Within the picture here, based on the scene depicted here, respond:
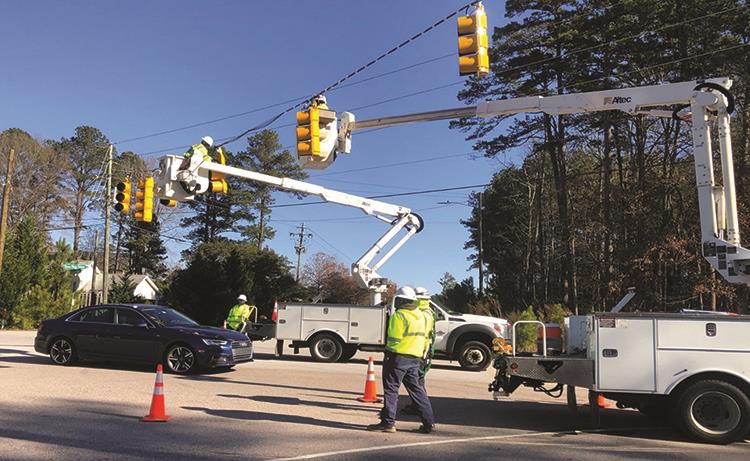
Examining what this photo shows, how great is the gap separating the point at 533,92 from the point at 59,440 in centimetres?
2719

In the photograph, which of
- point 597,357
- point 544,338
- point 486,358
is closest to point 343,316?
point 486,358

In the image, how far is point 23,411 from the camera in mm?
8188

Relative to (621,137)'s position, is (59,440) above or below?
below

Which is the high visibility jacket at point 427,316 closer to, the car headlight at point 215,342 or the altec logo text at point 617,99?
the altec logo text at point 617,99

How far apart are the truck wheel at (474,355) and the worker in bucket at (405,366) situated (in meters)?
8.60

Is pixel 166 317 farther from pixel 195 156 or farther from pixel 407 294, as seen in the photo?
pixel 407 294

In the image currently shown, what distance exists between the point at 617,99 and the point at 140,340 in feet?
34.4

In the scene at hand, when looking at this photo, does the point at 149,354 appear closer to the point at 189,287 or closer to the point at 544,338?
the point at 544,338

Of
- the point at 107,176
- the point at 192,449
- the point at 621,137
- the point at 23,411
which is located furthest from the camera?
the point at 107,176

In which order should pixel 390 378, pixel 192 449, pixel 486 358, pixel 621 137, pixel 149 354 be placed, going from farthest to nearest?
pixel 621 137, pixel 486 358, pixel 149 354, pixel 390 378, pixel 192 449

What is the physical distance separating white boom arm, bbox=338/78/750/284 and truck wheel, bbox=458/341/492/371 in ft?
22.4

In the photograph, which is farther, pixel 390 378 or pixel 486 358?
pixel 486 358

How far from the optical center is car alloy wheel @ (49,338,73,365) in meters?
13.4

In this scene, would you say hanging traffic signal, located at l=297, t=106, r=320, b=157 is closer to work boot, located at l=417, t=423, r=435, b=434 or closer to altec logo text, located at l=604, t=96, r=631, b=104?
altec logo text, located at l=604, t=96, r=631, b=104
